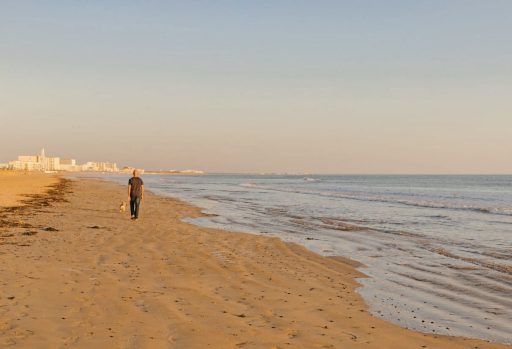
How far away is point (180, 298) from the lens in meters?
7.36

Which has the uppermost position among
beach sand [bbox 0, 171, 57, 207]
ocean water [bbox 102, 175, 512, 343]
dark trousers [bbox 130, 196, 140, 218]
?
dark trousers [bbox 130, 196, 140, 218]

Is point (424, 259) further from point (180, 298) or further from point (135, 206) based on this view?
point (135, 206)

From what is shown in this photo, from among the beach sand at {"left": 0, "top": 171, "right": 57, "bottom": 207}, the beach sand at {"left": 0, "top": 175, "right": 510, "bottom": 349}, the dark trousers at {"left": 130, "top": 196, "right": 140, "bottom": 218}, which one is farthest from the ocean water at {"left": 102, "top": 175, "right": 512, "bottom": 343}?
the beach sand at {"left": 0, "top": 171, "right": 57, "bottom": 207}

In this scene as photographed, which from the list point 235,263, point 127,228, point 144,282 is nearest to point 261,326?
point 144,282

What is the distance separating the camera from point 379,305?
7.56 metres

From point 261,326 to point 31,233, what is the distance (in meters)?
10.7

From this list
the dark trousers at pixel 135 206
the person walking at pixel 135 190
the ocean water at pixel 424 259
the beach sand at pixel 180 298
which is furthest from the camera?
the dark trousers at pixel 135 206

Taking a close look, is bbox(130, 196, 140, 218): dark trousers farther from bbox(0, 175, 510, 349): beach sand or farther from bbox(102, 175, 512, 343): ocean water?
bbox(0, 175, 510, 349): beach sand

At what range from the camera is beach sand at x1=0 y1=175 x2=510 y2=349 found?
18.2ft

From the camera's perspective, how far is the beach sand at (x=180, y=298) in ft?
18.2

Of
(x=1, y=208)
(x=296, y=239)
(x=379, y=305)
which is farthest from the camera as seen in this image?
(x=1, y=208)

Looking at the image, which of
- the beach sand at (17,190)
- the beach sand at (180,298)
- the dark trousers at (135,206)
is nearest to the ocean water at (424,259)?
the beach sand at (180,298)

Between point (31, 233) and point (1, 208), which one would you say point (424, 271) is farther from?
point (1, 208)

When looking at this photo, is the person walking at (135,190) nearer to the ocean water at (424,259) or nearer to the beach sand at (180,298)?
the ocean water at (424,259)
